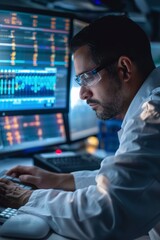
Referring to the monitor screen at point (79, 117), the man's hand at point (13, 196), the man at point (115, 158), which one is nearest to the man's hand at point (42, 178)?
the man at point (115, 158)

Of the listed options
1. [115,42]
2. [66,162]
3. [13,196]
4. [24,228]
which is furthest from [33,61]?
[24,228]

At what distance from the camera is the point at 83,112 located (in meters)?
2.07

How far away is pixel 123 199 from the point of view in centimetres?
100

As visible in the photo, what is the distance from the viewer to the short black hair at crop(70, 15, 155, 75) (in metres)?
1.23

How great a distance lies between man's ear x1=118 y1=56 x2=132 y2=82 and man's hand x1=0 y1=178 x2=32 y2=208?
0.45m

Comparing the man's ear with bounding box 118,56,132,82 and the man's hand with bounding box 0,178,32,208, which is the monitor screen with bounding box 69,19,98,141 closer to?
the man's ear with bounding box 118,56,132,82

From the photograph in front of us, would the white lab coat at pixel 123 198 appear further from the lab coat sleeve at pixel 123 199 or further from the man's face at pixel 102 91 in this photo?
the man's face at pixel 102 91

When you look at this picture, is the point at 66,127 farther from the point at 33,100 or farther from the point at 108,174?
the point at 108,174

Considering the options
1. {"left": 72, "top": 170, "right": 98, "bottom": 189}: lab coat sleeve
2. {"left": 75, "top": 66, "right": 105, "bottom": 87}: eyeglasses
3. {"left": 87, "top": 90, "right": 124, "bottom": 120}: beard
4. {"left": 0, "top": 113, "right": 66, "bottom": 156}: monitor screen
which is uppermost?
{"left": 75, "top": 66, "right": 105, "bottom": 87}: eyeglasses

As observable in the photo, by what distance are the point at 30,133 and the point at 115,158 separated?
83 cm

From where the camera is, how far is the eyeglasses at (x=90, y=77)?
1242 mm

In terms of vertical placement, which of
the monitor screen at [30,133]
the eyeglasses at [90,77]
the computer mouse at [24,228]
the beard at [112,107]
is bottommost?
the computer mouse at [24,228]

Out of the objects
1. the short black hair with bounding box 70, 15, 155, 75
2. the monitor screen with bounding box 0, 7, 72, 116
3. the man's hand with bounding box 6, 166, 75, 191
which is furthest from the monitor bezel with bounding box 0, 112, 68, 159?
the short black hair with bounding box 70, 15, 155, 75

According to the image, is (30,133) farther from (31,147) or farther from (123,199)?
(123,199)
